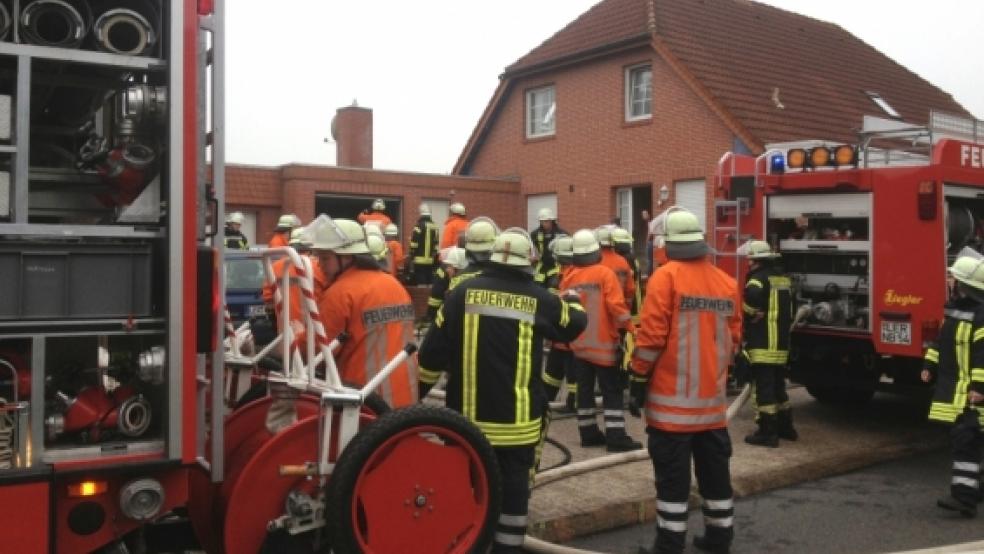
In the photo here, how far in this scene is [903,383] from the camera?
342 inches

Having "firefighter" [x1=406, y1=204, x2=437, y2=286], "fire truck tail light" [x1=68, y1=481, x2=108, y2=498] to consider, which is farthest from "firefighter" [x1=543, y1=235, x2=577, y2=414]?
"firefighter" [x1=406, y1=204, x2=437, y2=286]

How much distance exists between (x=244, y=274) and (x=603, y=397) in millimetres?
5379

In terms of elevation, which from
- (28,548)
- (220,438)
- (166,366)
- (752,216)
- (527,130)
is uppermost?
(527,130)

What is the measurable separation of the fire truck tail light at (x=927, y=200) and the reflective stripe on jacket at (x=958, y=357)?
123 cm

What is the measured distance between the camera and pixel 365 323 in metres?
5.08

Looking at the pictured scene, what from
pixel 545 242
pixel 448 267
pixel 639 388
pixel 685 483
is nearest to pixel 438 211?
pixel 545 242

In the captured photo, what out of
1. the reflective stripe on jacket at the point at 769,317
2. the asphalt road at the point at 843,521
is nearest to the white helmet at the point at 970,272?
the asphalt road at the point at 843,521

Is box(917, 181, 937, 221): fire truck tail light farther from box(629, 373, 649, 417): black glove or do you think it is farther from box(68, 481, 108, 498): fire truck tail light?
box(68, 481, 108, 498): fire truck tail light

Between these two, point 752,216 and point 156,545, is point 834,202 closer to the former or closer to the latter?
point 752,216

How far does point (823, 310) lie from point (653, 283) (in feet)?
11.5

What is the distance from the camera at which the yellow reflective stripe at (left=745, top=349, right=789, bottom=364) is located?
7.96 meters

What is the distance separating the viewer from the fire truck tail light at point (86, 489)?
10.8ft

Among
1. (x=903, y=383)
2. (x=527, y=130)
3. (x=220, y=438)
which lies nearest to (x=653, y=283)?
(x=220, y=438)

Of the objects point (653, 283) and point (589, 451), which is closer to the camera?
point (653, 283)
